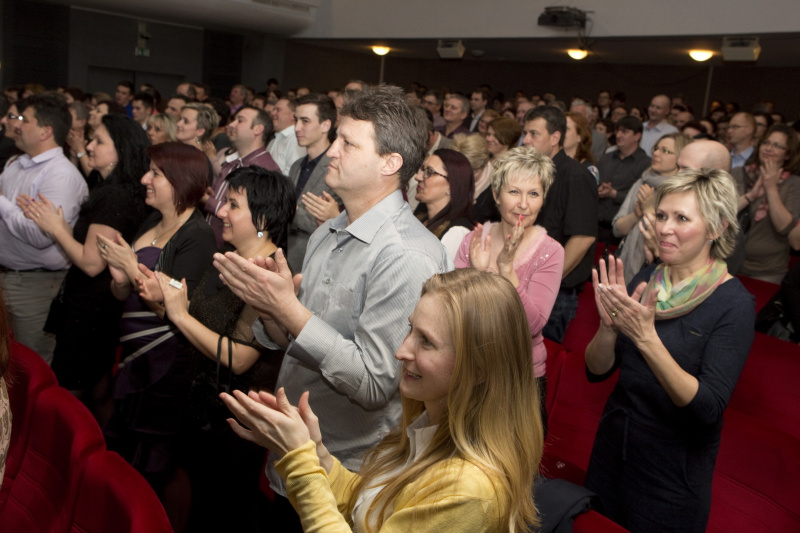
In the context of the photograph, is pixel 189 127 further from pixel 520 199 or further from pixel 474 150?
pixel 520 199

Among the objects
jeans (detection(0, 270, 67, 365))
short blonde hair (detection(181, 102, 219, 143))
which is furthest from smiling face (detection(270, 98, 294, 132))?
jeans (detection(0, 270, 67, 365))

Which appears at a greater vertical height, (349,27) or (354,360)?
(349,27)

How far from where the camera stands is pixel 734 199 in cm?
204

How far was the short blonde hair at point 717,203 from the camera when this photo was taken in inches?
78.1

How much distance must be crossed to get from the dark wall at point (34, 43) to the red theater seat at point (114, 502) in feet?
41.2

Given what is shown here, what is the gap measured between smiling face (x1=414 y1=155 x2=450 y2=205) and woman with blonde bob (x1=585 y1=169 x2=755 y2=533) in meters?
1.42

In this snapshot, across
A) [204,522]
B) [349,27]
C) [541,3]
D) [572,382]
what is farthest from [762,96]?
[204,522]

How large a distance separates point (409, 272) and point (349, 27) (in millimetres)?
11783

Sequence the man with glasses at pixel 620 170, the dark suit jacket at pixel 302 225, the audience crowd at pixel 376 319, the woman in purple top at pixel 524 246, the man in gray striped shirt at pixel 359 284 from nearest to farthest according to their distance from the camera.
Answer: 1. the audience crowd at pixel 376 319
2. the man in gray striped shirt at pixel 359 284
3. the woman in purple top at pixel 524 246
4. the dark suit jacket at pixel 302 225
5. the man with glasses at pixel 620 170

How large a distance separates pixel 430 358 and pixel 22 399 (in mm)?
1478

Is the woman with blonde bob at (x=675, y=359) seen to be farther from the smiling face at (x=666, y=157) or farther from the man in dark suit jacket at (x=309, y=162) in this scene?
the man in dark suit jacket at (x=309, y=162)

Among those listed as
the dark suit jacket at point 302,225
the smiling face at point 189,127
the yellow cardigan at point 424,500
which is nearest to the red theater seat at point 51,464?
the yellow cardigan at point 424,500

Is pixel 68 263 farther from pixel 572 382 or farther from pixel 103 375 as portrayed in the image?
pixel 572 382

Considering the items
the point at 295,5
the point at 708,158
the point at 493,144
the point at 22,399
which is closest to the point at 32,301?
the point at 22,399
